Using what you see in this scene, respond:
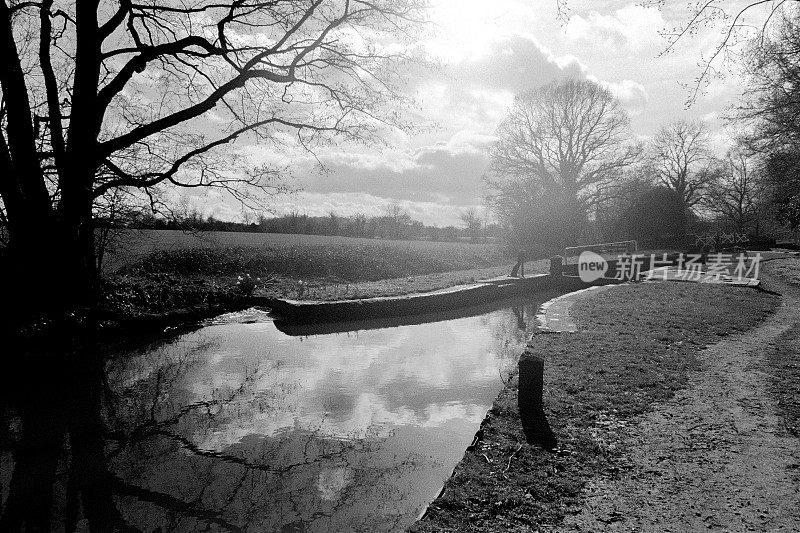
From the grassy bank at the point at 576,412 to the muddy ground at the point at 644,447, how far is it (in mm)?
13

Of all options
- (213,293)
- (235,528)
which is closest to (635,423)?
(235,528)

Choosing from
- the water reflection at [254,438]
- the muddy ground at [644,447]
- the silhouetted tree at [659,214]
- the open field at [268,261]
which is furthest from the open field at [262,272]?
the silhouetted tree at [659,214]

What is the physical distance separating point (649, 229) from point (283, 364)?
34.2 metres

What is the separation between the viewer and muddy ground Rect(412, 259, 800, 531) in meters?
3.09

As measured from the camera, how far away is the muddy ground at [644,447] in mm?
3094

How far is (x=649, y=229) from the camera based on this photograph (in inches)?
1384

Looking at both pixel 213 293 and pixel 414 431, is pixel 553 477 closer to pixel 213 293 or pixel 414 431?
pixel 414 431

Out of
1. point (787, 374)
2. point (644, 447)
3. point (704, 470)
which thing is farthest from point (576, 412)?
point (787, 374)

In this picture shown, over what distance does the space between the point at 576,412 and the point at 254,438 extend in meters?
3.11

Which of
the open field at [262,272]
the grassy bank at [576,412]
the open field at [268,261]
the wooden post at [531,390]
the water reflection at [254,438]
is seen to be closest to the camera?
the grassy bank at [576,412]

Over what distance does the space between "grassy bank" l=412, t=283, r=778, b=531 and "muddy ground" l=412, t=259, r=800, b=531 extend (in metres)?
0.01

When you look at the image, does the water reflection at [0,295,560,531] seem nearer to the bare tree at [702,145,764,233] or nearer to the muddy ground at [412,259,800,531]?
the muddy ground at [412,259,800,531]

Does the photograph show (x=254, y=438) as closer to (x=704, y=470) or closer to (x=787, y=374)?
(x=704, y=470)

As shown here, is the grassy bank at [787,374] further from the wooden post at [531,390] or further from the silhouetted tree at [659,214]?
the silhouetted tree at [659,214]
